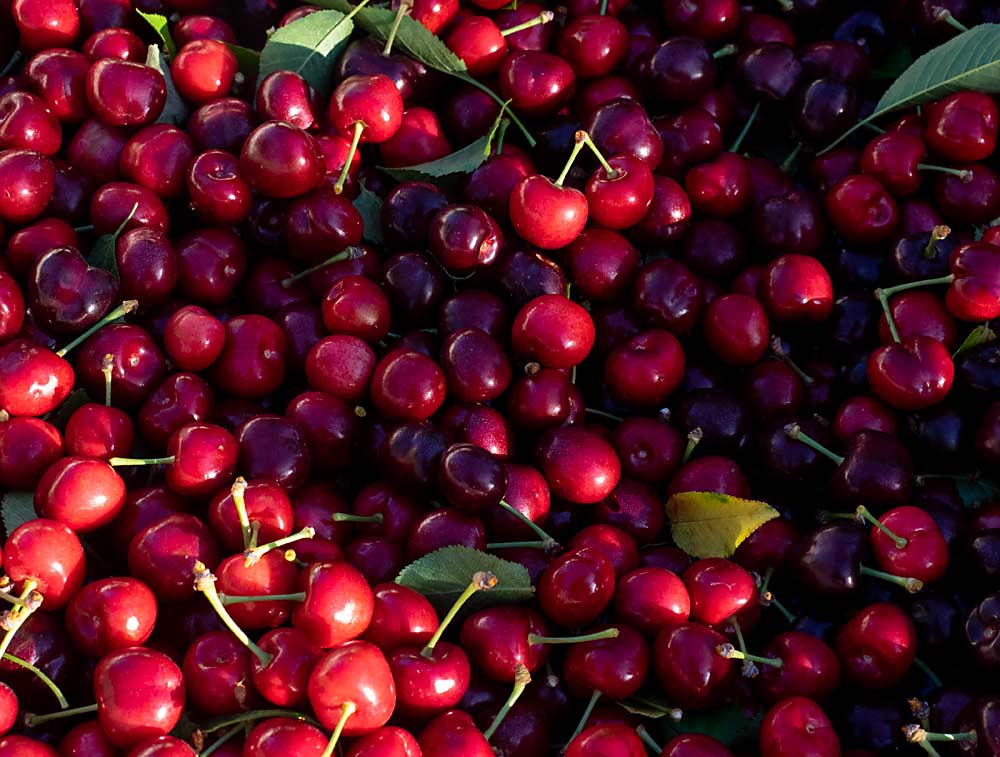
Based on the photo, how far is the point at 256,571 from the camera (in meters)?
1.72

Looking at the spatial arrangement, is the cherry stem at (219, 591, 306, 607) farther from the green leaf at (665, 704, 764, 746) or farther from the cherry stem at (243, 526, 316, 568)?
the green leaf at (665, 704, 764, 746)

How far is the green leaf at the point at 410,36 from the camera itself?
102 inches

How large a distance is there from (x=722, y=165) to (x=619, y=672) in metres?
1.36

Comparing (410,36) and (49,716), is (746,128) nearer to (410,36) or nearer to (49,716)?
(410,36)

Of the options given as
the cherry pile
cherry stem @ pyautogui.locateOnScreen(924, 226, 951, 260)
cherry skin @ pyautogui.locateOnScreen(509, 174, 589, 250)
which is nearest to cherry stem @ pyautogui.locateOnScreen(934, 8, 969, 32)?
the cherry pile

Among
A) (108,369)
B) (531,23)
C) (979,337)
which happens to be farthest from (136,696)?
(531,23)

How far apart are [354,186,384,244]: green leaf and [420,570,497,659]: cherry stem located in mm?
1006

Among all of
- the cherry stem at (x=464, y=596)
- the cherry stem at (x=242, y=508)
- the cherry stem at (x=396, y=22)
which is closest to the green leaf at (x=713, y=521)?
the cherry stem at (x=464, y=596)

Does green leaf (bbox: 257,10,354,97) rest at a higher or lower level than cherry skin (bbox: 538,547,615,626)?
higher

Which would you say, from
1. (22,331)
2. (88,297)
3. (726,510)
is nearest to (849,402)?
(726,510)

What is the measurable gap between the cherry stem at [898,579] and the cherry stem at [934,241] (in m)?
0.80

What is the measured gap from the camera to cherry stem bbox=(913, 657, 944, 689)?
190 centimetres

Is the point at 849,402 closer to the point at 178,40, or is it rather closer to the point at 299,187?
the point at 299,187

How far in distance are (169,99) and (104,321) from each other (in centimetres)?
71
